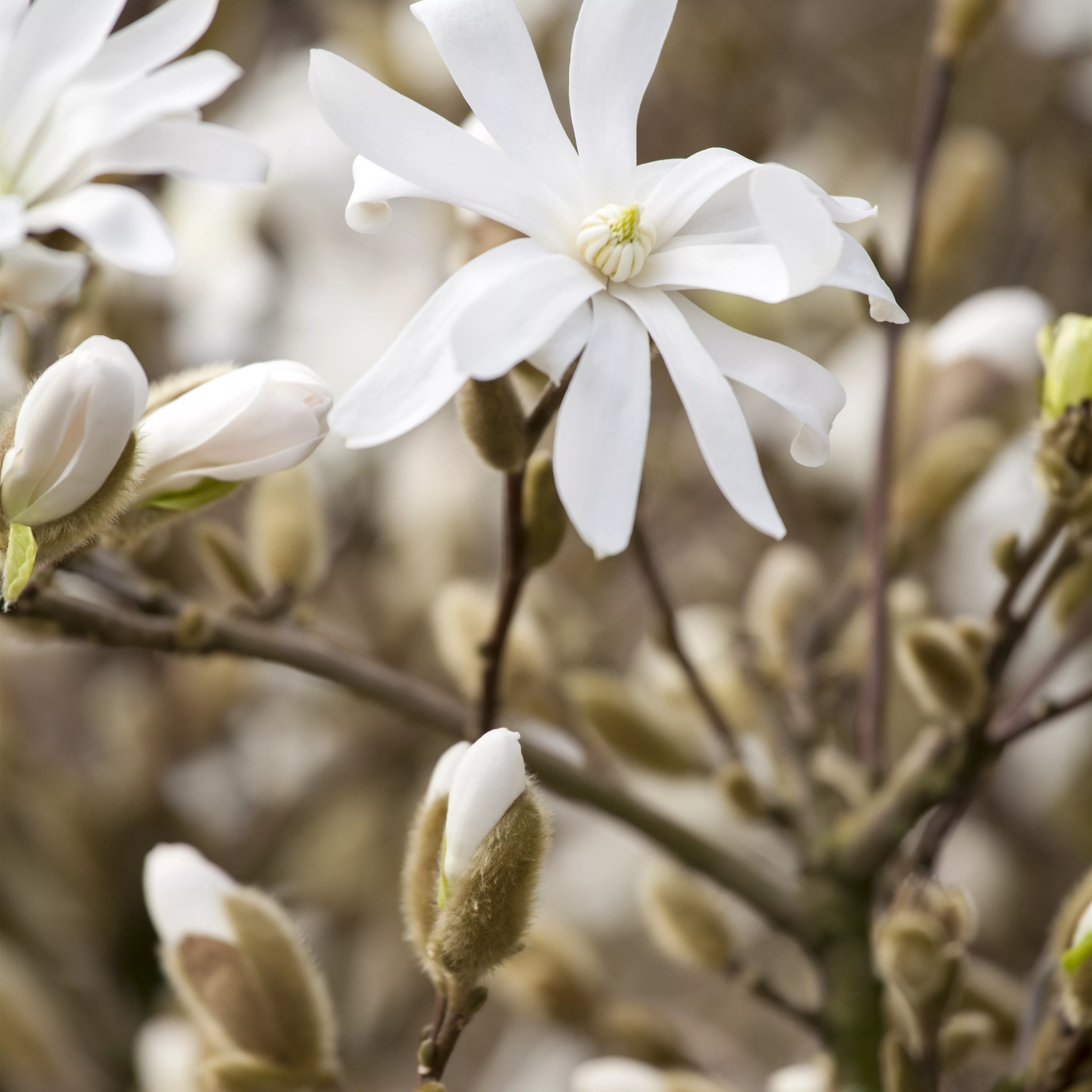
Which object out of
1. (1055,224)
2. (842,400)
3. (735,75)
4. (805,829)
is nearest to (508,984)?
(805,829)

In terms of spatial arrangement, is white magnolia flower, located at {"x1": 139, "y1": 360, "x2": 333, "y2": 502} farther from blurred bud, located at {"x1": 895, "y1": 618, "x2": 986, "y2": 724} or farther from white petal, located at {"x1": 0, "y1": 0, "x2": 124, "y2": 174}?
blurred bud, located at {"x1": 895, "y1": 618, "x2": 986, "y2": 724}

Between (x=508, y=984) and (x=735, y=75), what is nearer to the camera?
(x=508, y=984)

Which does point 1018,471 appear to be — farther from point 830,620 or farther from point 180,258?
point 180,258

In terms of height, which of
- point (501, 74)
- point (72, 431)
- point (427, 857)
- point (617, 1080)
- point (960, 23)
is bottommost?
point (617, 1080)

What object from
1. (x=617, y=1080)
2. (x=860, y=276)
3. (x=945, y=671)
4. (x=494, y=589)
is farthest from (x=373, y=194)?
(x=494, y=589)

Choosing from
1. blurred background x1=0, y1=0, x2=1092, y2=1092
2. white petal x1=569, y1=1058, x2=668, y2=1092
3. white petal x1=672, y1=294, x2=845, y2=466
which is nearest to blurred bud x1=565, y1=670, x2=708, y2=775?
blurred background x1=0, y1=0, x2=1092, y2=1092

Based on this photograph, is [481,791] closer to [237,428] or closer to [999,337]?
[237,428]

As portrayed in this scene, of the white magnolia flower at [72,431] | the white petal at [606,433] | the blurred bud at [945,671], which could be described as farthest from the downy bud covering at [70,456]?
the blurred bud at [945,671]
